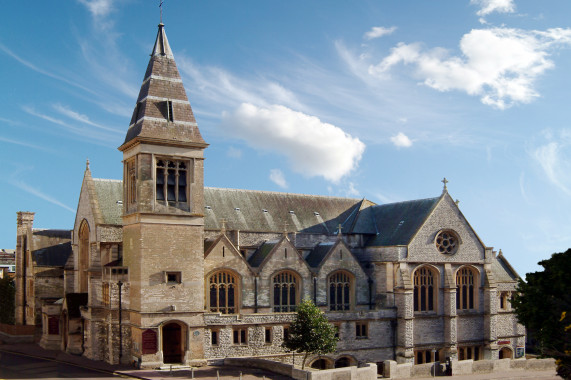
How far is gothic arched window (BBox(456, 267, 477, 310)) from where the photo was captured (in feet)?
176

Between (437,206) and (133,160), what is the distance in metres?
24.9

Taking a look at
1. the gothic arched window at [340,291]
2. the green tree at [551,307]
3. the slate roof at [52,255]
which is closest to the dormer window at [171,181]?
the gothic arched window at [340,291]

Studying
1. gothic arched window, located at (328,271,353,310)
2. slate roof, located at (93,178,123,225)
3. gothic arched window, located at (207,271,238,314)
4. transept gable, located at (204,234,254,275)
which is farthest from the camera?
gothic arched window, located at (328,271,353,310)

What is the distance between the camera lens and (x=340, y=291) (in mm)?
50969

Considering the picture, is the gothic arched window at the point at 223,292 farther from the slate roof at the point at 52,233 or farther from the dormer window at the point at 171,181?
the slate roof at the point at 52,233

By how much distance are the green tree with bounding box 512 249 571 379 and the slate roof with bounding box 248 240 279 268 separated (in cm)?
1901

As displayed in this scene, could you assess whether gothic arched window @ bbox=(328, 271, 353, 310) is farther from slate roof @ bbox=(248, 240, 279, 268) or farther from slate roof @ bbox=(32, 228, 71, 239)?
slate roof @ bbox=(32, 228, 71, 239)

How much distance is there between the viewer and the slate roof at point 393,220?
173 ft

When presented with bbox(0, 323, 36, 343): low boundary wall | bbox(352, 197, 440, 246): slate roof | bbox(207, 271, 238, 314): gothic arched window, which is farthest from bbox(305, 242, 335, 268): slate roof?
bbox(0, 323, 36, 343): low boundary wall

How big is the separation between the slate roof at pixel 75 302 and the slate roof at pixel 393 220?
2319 centimetres

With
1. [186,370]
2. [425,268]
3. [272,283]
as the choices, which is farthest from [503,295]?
[186,370]

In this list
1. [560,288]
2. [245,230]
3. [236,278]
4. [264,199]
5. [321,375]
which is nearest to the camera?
[560,288]

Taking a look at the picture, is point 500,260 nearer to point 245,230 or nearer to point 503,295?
point 503,295

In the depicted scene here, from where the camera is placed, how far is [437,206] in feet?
172
